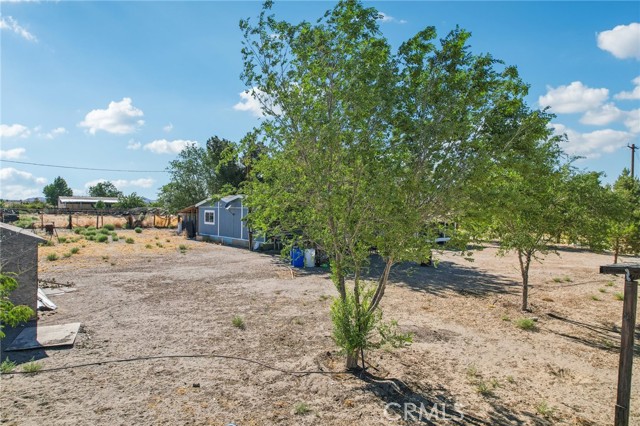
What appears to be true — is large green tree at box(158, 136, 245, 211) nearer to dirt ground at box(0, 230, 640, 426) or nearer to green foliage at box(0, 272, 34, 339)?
dirt ground at box(0, 230, 640, 426)

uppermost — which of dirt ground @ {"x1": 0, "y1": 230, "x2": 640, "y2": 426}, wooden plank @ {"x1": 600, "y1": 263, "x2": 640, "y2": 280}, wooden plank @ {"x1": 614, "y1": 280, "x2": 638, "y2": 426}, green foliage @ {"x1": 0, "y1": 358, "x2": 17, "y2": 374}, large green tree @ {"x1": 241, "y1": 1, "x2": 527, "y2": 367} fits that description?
large green tree @ {"x1": 241, "y1": 1, "x2": 527, "y2": 367}

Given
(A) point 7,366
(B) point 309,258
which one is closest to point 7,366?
(A) point 7,366

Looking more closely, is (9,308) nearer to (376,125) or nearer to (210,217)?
(376,125)

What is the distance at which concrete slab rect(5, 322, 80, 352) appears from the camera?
6539 mm

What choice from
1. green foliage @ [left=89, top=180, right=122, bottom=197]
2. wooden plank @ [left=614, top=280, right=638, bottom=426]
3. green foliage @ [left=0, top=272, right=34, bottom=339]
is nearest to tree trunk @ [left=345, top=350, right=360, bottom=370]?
wooden plank @ [left=614, top=280, right=638, bottom=426]

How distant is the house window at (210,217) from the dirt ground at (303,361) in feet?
50.8

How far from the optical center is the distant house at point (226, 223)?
2494cm

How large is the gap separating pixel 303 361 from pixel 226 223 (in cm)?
2173

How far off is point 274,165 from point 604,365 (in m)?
6.94

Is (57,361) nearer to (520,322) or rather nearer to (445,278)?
(520,322)

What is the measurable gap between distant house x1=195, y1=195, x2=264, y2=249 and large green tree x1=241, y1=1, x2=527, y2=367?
1788 centimetres

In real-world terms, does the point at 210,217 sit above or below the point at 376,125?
below

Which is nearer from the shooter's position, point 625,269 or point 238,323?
point 625,269

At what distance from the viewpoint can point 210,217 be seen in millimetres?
29219
